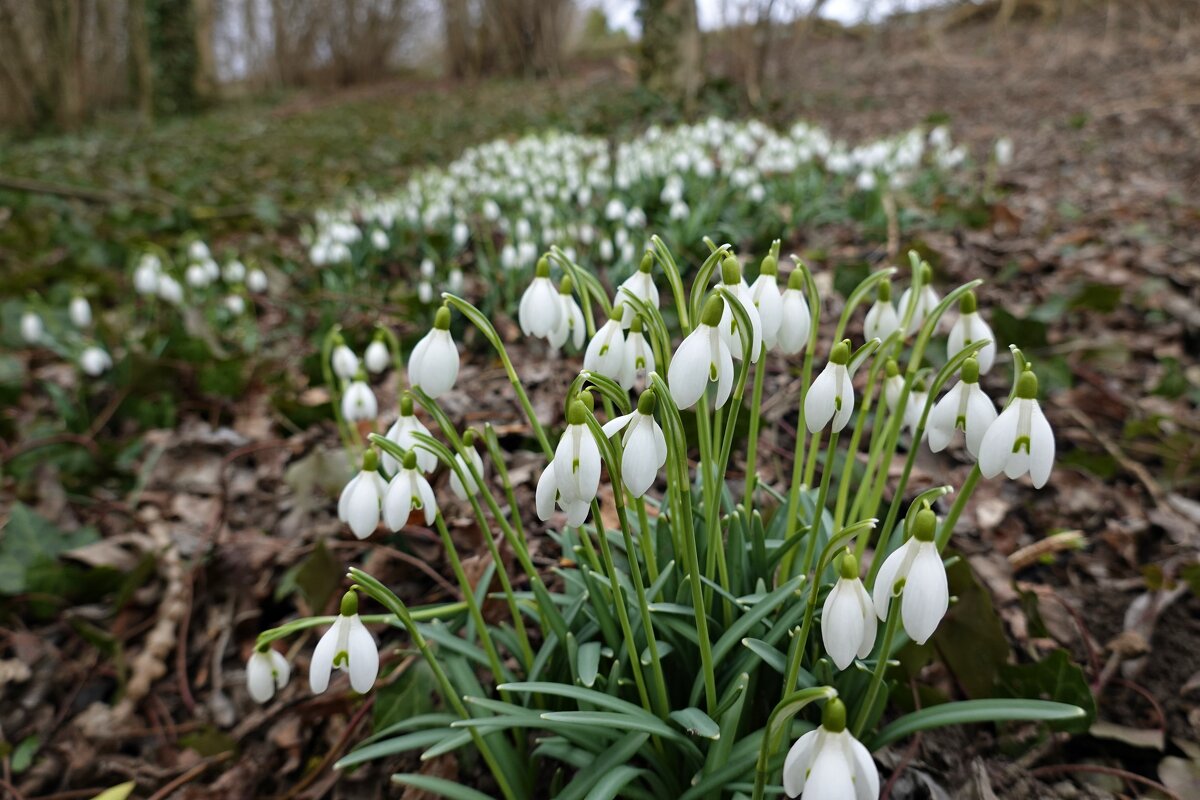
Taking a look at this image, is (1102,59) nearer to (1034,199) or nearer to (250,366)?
(1034,199)

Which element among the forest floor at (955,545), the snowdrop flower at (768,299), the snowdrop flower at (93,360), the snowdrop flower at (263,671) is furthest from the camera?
the snowdrop flower at (93,360)

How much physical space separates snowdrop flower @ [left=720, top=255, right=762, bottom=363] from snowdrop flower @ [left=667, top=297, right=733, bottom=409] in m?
0.04

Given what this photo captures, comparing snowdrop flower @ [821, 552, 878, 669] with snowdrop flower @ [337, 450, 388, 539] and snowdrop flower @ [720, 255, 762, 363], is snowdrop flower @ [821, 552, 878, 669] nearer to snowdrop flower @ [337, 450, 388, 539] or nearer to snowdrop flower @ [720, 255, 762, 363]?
snowdrop flower @ [720, 255, 762, 363]

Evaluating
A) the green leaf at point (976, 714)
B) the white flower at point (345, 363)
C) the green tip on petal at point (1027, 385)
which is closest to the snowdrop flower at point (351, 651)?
the green leaf at point (976, 714)

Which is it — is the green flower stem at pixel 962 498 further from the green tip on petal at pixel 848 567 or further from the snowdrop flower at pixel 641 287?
the snowdrop flower at pixel 641 287

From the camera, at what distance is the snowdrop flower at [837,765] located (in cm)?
71

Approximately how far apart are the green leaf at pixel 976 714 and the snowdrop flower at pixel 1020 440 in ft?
1.09

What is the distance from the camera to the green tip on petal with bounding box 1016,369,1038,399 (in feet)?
2.80

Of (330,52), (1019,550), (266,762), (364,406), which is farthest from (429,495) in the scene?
(330,52)

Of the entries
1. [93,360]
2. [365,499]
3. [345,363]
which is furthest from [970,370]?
[93,360]

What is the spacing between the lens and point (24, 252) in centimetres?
433

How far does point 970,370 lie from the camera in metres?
0.92

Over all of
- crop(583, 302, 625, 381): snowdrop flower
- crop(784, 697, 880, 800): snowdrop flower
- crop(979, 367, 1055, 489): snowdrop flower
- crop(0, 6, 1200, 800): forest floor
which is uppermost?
crop(583, 302, 625, 381): snowdrop flower

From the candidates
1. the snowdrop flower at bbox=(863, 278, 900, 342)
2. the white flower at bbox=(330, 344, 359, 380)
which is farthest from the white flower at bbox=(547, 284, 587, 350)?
the white flower at bbox=(330, 344, 359, 380)
